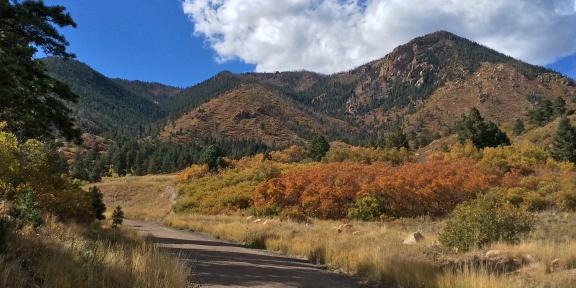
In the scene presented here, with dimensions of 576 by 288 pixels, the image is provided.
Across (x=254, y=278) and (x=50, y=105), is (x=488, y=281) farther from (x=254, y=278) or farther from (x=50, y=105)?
(x=50, y=105)

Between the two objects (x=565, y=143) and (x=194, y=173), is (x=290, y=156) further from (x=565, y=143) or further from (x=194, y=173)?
(x=565, y=143)

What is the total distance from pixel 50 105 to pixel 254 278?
380 inches

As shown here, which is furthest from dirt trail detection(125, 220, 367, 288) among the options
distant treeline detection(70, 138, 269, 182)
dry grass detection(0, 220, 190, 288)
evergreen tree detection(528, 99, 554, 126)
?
distant treeline detection(70, 138, 269, 182)

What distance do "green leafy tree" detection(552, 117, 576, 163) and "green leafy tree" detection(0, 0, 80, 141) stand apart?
50463 millimetres

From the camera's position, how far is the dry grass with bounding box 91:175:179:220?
58281mm

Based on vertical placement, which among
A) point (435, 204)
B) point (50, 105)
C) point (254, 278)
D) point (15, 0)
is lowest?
point (254, 278)

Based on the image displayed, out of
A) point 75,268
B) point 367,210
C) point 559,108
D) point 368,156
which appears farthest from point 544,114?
point 75,268

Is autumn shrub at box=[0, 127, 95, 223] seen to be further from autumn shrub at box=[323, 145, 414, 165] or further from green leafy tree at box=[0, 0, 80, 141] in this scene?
autumn shrub at box=[323, 145, 414, 165]

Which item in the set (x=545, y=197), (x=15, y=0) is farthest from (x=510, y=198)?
(x=15, y=0)

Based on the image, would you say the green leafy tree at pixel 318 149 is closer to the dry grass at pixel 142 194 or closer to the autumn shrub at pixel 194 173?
the autumn shrub at pixel 194 173

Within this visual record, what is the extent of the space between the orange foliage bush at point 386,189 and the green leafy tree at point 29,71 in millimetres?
19821

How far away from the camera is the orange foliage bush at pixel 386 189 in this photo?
30891 millimetres

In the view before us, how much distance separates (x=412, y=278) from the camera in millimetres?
9812

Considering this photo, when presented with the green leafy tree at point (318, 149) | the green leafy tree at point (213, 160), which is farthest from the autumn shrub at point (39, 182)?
the green leafy tree at point (213, 160)
